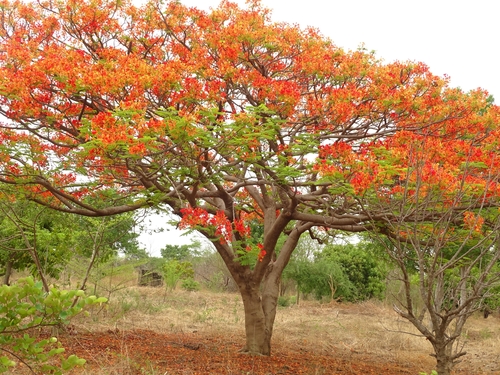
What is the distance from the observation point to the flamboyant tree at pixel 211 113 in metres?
5.52

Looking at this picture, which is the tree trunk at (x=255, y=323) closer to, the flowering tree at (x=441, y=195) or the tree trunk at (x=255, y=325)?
the tree trunk at (x=255, y=325)

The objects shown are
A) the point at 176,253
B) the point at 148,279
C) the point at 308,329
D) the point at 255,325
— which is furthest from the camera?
the point at 176,253

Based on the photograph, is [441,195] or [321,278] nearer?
[441,195]

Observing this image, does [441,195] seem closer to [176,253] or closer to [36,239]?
[36,239]

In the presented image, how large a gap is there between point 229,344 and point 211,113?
16.8 feet

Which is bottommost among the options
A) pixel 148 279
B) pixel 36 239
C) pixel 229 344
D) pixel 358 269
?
pixel 229 344

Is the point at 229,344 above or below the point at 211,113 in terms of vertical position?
below

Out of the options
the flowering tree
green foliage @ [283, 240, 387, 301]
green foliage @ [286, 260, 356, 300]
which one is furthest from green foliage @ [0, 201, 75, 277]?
green foliage @ [283, 240, 387, 301]

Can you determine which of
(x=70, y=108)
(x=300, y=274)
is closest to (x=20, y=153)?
(x=70, y=108)

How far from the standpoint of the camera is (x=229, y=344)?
8.84 m

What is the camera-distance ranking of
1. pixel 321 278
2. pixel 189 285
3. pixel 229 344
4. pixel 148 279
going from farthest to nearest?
pixel 189 285 < pixel 321 278 < pixel 148 279 < pixel 229 344

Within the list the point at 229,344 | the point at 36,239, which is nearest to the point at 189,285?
the point at 36,239

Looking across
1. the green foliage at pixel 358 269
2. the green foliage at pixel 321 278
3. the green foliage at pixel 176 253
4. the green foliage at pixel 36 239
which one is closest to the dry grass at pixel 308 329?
the green foliage at pixel 36 239

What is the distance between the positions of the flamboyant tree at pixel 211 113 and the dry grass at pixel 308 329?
263cm
